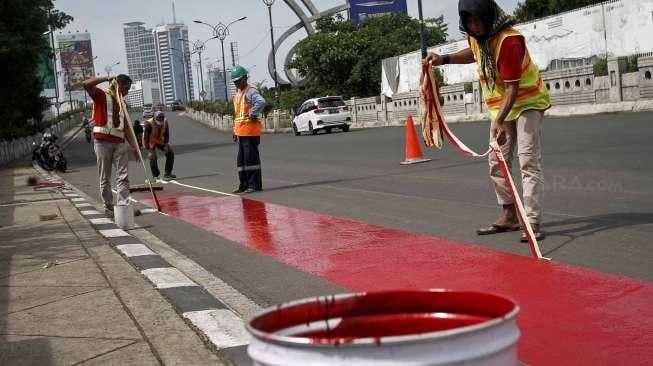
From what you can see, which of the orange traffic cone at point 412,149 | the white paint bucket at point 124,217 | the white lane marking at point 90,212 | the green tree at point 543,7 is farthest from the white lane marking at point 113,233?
the green tree at point 543,7

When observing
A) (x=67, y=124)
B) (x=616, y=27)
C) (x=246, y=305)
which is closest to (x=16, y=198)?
(x=246, y=305)

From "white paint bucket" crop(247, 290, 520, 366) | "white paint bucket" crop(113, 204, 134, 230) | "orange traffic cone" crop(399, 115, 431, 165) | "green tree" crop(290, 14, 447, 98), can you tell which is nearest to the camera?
"white paint bucket" crop(247, 290, 520, 366)

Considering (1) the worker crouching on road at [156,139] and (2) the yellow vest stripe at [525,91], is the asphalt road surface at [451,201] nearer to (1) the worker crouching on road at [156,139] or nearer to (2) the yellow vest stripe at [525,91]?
(1) the worker crouching on road at [156,139]

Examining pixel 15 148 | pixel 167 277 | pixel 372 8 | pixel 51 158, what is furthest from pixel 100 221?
pixel 372 8

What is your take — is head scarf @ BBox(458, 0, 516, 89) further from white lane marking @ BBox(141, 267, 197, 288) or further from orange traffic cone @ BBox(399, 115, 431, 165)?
orange traffic cone @ BBox(399, 115, 431, 165)

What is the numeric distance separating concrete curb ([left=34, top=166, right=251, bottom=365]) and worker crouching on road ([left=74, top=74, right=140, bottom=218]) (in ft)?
6.09

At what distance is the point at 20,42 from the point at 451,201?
2670 cm

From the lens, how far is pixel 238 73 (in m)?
13.0

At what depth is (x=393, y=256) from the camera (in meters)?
6.69

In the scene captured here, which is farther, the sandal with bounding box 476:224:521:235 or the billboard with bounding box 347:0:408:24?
the billboard with bounding box 347:0:408:24

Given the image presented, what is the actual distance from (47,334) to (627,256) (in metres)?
3.80

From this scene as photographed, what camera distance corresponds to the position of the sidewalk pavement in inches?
167

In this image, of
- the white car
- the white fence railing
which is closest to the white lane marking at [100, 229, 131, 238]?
the white fence railing

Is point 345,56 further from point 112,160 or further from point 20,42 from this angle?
point 112,160
